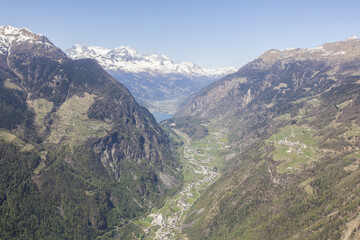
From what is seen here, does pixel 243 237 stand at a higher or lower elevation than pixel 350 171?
lower

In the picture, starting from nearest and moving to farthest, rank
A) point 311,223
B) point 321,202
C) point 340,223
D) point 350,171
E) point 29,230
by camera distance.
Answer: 1. point 340,223
2. point 311,223
3. point 321,202
4. point 350,171
5. point 29,230

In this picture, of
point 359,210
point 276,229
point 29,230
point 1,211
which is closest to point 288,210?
point 276,229

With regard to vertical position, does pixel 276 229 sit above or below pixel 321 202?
below

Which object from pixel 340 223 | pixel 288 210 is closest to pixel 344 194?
pixel 340 223

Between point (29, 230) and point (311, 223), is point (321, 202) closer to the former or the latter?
point (311, 223)

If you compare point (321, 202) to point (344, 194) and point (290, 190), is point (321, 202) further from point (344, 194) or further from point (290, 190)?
point (290, 190)

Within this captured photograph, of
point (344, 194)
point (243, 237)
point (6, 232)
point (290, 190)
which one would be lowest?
point (243, 237)

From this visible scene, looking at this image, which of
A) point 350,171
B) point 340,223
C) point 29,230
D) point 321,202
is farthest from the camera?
point 29,230

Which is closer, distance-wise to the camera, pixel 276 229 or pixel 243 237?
pixel 276 229

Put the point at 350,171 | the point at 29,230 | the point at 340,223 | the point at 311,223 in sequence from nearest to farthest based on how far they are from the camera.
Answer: the point at 340,223, the point at 311,223, the point at 350,171, the point at 29,230
